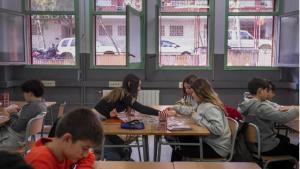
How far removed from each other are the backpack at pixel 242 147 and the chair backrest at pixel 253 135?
0.13ft

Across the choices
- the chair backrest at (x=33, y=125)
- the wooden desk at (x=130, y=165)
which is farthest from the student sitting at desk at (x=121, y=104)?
the wooden desk at (x=130, y=165)

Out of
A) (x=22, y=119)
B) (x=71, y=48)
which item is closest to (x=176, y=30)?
(x=71, y=48)

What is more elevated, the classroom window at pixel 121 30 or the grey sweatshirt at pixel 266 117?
the classroom window at pixel 121 30

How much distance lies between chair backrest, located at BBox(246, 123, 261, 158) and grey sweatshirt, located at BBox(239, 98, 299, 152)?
0.47ft

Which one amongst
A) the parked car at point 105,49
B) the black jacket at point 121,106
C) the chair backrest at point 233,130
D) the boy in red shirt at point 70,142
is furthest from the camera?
the parked car at point 105,49

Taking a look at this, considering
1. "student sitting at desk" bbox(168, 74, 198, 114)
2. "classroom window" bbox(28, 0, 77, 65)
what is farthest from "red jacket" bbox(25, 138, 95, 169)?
"classroom window" bbox(28, 0, 77, 65)

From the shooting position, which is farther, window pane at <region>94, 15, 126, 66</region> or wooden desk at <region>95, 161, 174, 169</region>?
window pane at <region>94, 15, 126, 66</region>

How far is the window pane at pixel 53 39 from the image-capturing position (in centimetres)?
615

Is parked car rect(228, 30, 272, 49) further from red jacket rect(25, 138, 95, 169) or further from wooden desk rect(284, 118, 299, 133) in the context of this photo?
red jacket rect(25, 138, 95, 169)

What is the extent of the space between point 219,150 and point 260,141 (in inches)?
15.5

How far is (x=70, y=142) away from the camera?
1443 mm

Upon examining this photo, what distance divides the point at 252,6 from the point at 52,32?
11.2 feet

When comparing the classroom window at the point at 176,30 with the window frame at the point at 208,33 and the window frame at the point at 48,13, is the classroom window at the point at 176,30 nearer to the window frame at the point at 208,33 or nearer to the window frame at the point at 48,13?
the window frame at the point at 208,33

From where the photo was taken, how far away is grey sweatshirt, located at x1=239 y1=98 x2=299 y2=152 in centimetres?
325
